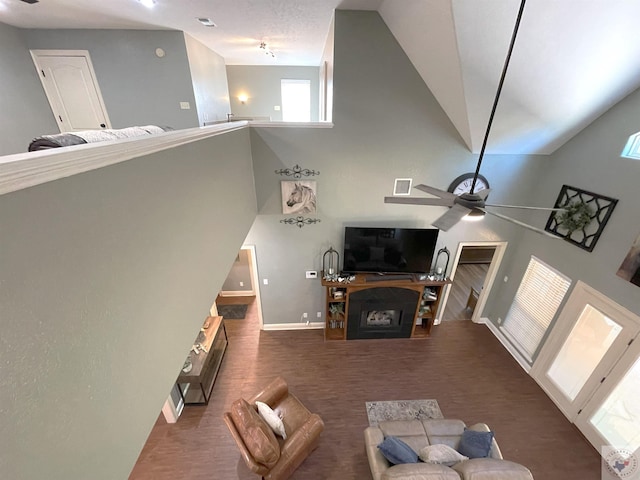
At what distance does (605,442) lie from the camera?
3346mm

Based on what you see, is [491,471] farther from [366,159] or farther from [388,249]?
[366,159]

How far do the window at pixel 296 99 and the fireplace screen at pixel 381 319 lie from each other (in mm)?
6436

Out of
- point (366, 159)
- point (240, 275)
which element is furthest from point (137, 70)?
point (240, 275)

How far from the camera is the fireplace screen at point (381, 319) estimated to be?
16.4 ft

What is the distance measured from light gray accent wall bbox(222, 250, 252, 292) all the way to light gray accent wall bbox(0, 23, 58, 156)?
393cm

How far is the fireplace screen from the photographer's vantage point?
499cm

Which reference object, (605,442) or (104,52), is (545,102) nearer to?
(605,442)

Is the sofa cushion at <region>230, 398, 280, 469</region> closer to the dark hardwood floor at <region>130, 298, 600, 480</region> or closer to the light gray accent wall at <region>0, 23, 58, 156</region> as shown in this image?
the dark hardwood floor at <region>130, 298, 600, 480</region>

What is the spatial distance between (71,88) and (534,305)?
848 cm

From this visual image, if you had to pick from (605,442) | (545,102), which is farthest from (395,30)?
(605,442)

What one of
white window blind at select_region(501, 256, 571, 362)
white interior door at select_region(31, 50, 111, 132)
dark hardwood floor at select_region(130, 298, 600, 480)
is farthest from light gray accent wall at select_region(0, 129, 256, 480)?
white window blind at select_region(501, 256, 571, 362)

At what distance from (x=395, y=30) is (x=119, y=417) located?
4448 millimetres

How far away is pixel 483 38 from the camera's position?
2.48 meters

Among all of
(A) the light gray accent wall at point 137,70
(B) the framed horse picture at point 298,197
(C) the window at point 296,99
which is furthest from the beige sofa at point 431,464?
(C) the window at point 296,99
